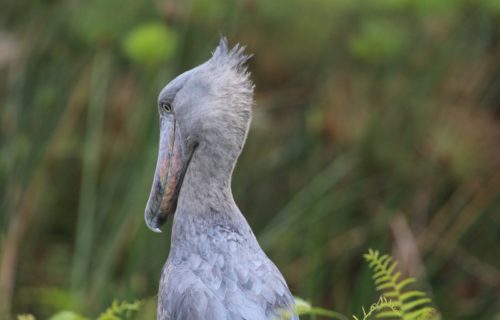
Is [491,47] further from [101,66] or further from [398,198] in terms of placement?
[101,66]

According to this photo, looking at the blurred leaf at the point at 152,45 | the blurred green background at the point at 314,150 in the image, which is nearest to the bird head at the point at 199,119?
the blurred leaf at the point at 152,45

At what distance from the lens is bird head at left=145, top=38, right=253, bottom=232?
2979 mm

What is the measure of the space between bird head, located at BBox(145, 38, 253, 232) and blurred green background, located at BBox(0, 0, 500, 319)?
6.24 feet

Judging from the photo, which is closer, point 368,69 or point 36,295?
point 36,295

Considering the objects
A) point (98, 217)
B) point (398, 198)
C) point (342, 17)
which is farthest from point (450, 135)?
point (98, 217)

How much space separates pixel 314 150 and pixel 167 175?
2.69 m

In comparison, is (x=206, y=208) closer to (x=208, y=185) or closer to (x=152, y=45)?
(x=208, y=185)

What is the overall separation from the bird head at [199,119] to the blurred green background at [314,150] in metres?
1.90

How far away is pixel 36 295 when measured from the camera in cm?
570

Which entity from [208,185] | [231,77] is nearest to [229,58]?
[231,77]

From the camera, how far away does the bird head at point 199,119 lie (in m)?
2.98

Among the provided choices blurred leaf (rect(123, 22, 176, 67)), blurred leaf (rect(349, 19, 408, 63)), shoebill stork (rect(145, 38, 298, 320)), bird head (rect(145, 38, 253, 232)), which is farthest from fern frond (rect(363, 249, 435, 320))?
blurred leaf (rect(349, 19, 408, 63))

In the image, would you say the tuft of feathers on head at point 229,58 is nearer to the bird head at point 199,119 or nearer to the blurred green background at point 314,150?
the bird head at point 199,119

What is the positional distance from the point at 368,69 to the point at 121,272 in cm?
179
